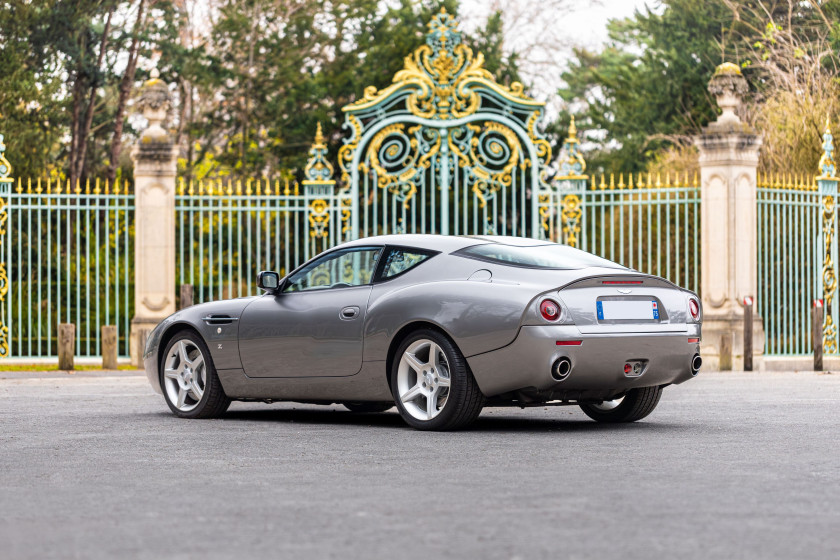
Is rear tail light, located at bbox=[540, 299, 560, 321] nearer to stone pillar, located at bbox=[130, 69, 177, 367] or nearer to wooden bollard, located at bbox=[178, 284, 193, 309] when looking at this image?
wooden bollard, located at bbox=[178, 284, 193, 309]

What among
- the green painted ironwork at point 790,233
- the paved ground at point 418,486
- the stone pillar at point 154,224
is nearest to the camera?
the paved ground at point 418,486

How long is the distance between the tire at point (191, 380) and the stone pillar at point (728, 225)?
379 inches

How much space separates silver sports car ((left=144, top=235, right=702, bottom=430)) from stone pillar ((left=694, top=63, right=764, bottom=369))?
350 inches

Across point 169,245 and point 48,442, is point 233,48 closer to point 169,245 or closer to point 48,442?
point 169,245

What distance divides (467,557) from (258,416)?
615 centimetres

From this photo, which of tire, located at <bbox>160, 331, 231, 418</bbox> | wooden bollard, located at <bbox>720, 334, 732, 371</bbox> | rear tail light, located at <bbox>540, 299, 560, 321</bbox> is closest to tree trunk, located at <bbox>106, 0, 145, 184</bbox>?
wooden bollard, located at <bbox>720, 334, 732, 371</bbox>

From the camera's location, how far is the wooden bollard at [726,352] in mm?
17688

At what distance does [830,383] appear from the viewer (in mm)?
14773

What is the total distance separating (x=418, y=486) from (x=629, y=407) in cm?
375

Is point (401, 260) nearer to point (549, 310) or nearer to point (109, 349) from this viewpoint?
point (549, 310)

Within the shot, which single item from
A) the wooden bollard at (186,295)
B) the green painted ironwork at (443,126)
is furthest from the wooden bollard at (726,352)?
the wooden bollard at (186,295)

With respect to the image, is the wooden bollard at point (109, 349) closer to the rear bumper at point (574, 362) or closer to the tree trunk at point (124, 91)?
the rear bumper at point (574, 362)

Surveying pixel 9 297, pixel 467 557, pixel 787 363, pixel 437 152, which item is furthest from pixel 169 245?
pixel 467 557

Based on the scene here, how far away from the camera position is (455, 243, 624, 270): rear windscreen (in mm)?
9242
